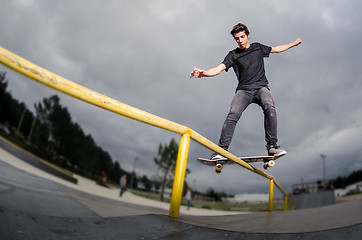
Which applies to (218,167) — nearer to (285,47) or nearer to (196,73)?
(196,73)

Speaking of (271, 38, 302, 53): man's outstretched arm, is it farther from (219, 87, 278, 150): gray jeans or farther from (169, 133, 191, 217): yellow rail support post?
(169, 133, 191, 217): yellow rail support post

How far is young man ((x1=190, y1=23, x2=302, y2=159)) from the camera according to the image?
308cm

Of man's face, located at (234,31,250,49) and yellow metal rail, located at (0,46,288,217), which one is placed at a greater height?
man's face, located at (234,31,250,49)

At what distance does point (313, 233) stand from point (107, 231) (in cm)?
168

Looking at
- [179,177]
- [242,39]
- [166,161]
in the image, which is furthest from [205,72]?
[166,161]

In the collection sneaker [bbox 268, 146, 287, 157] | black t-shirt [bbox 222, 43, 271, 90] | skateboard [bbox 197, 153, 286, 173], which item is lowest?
skateboard [bbox 197, 153, 286, 173]

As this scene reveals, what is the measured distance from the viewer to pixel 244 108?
3209mm

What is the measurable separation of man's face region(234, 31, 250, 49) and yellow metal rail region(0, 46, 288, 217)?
1.92 metres

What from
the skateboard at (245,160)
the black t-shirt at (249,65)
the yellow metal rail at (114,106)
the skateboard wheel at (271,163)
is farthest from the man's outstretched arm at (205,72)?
the skateboard wheel at (271,163)

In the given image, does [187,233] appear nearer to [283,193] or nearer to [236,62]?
[236,62]

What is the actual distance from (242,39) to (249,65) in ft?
1.50

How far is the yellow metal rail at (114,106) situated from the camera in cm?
111

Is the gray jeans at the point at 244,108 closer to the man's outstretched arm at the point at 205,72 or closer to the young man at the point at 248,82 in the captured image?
the young man at the point at 248,82

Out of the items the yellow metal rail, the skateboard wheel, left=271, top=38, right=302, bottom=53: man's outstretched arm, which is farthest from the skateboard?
left=271, top=38, right=302, bottom=53: man's outstretched arm
